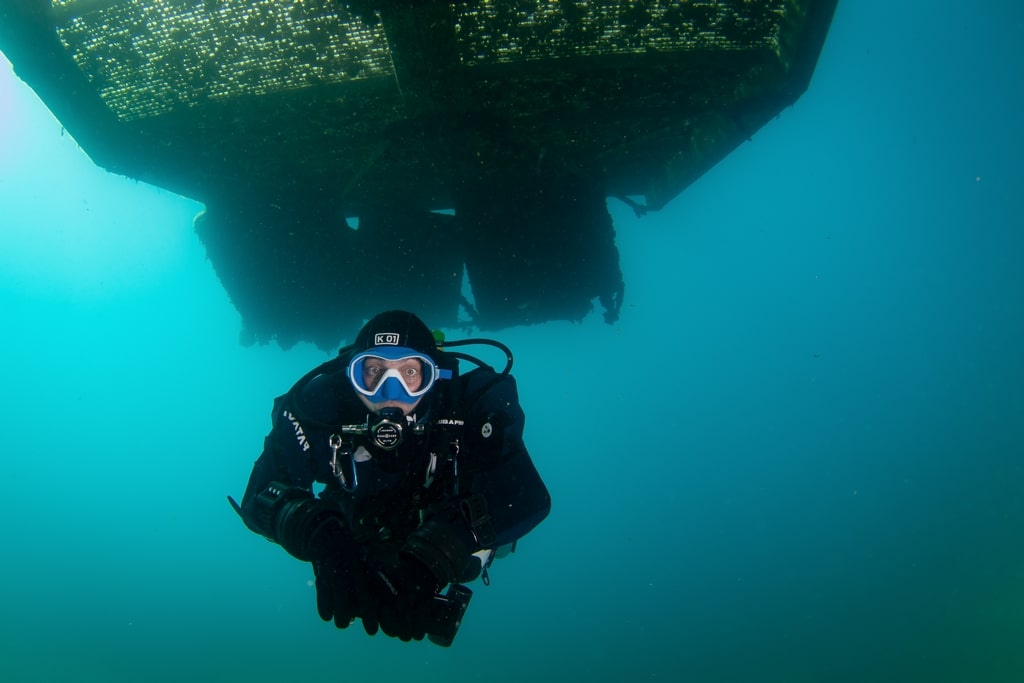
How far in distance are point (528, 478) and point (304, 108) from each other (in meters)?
5.09

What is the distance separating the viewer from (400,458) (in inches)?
131

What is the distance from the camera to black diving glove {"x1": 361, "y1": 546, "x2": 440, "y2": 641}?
250 cm

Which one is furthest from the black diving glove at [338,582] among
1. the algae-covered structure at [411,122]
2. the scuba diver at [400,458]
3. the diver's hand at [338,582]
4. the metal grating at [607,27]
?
the metal grating at [607,27]

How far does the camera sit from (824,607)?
34125 millimetres

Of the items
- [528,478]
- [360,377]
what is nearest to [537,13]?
[360,377]

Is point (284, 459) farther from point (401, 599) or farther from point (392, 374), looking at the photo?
point (401, 599)

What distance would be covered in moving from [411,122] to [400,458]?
14.7 feet

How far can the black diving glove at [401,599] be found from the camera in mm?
2502

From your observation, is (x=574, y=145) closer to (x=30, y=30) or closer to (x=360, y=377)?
(x=360, y=377)

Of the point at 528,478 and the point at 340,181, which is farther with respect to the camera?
the point at 340,181

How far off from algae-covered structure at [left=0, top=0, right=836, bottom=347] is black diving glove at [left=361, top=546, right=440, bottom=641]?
4.47 metres

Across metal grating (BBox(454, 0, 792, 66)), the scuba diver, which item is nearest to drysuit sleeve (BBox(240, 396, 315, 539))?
the scuba diver

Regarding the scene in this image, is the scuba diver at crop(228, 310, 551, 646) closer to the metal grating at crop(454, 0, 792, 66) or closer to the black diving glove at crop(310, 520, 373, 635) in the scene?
the black diving glove at crop(310, 520, 373, 635)

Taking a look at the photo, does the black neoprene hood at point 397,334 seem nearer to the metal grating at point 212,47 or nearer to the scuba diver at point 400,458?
the scuba diver at point 400,458
